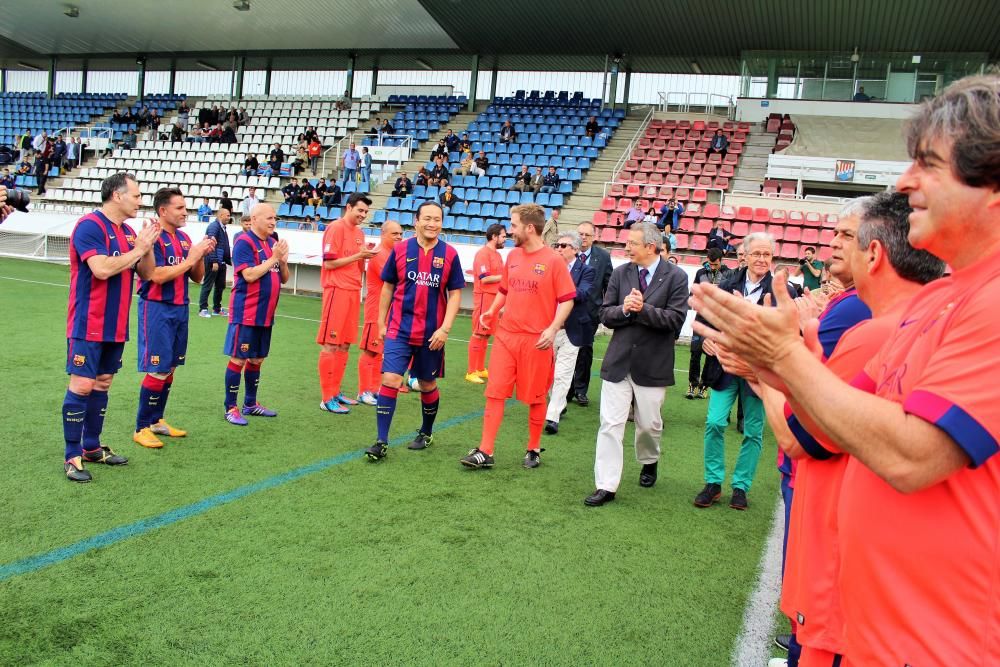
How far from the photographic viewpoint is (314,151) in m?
23.8

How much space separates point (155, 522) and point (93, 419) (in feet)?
4.17

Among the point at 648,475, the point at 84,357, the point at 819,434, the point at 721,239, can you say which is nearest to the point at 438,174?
the point at 721,239

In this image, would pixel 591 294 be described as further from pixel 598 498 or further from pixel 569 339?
pixel 598 498

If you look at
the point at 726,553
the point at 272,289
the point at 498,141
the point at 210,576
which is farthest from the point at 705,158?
the point at 210,576

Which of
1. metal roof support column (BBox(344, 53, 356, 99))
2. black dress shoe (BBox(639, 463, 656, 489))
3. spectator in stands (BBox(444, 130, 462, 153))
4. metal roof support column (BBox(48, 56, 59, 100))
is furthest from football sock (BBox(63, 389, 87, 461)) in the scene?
metal roof support column (BBox(48, 56, 59, 100))

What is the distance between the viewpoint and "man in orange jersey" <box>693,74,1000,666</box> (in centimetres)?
115

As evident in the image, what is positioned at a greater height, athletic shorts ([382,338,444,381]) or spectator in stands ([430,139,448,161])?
spectator in stands ([430,139,448,161])

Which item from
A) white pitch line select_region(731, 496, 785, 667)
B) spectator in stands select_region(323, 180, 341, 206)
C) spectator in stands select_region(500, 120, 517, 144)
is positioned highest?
spectator in stands select_region(500, 120, 517, 144)

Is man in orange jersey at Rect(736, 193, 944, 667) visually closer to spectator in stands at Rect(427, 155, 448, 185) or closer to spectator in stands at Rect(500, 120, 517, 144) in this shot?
spectator in stands at Rect(427, 155, 448, 185)

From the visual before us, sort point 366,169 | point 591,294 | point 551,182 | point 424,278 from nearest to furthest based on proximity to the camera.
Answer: point 424,278 → point 591,294 → point 551,182 → point 366,169

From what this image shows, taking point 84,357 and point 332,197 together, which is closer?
point 84,357

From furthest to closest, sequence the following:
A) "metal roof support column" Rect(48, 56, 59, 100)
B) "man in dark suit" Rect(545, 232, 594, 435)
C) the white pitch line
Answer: "metal roof support column" Rect(48, 56, 59, 100)
"man in dark suit" Rect(545, 232, 594, 435)
the white pitch line

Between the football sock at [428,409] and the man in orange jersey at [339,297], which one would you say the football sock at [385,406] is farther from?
the man in orange jersey at [339,297]

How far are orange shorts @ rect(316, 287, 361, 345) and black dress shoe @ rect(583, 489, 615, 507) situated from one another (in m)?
3.13
